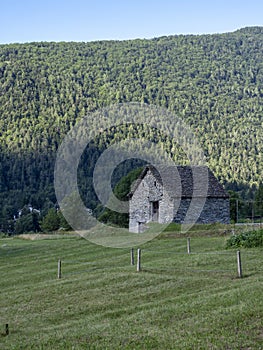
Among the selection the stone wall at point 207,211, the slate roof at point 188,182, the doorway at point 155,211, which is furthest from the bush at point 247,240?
the doorway at point 155,211

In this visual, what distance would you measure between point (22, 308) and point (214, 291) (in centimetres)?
764

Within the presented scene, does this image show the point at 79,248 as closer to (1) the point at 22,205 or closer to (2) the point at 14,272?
(2) the point at 14,272

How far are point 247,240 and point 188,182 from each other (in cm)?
2652

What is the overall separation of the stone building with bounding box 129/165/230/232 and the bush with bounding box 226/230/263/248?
22.5 m

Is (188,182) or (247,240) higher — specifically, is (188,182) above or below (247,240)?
above

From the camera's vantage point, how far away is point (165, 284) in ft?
84.9

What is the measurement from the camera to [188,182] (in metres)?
61.5

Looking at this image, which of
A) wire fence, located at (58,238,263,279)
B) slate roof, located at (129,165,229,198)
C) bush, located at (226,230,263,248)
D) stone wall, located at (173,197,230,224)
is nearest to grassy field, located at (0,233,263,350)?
wire fence, located at (58,238,263,279)

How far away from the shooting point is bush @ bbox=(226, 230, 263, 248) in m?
34.8

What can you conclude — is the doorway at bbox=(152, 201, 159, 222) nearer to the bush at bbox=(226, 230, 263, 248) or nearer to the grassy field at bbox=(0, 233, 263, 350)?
the grassy field at bbox=(0, 233, 263, 350)

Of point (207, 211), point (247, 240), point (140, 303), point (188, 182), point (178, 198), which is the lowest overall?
point (140, 303)

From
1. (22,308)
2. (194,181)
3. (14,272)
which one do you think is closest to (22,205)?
(194,181)

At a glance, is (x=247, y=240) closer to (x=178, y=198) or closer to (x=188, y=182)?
(x=178, y=198)

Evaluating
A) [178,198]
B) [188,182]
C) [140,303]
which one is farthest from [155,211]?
[140,303]
